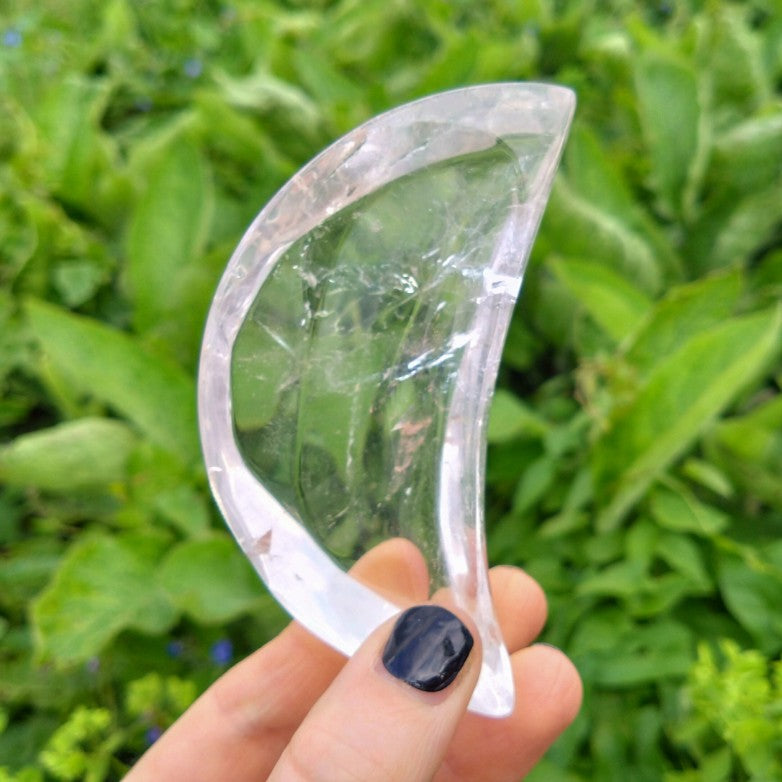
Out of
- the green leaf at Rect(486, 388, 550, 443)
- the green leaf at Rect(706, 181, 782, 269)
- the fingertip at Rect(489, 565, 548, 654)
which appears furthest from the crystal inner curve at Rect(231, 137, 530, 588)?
the green leaf at Rect(706, 181, 782, 269)

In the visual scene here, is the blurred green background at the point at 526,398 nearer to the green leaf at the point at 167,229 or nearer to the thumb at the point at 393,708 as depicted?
the green leaf at the point at 167,229

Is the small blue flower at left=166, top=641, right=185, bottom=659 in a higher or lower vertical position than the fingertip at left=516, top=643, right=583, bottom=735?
lower

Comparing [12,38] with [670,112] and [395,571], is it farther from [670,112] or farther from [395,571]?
[395,571]

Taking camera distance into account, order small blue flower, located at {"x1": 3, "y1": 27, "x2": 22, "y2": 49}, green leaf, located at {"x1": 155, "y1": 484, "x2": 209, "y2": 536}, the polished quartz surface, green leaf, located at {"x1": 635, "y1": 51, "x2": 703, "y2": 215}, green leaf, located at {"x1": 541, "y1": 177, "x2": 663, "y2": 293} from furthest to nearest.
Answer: small blue flower, located at {"x1": 3, "y1": 27, "x2": 22, "y2": 49}
green leaf, located at {"x1": 635, "y1": 51, "x2": 703, "y2": 215}
green leaf, located at {"x1": 541, "y1": 177, "x2": 663, "y2": 293}
green leaf, located at {"x1": 155, "y1": 484, "x2": 209, "y2": 536}
the polished quartz surface

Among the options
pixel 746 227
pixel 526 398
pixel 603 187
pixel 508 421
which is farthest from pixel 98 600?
pixel 746 227

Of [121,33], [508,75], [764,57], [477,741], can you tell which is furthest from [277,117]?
[477,741]

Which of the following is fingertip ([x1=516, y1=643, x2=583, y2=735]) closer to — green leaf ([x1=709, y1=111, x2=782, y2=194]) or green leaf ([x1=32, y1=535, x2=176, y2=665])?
green leaf ([x1=32, y1=535, x2=176, y2=665])

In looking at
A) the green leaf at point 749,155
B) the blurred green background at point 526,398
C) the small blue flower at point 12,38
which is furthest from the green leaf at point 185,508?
the small blue flower at point 12,38
